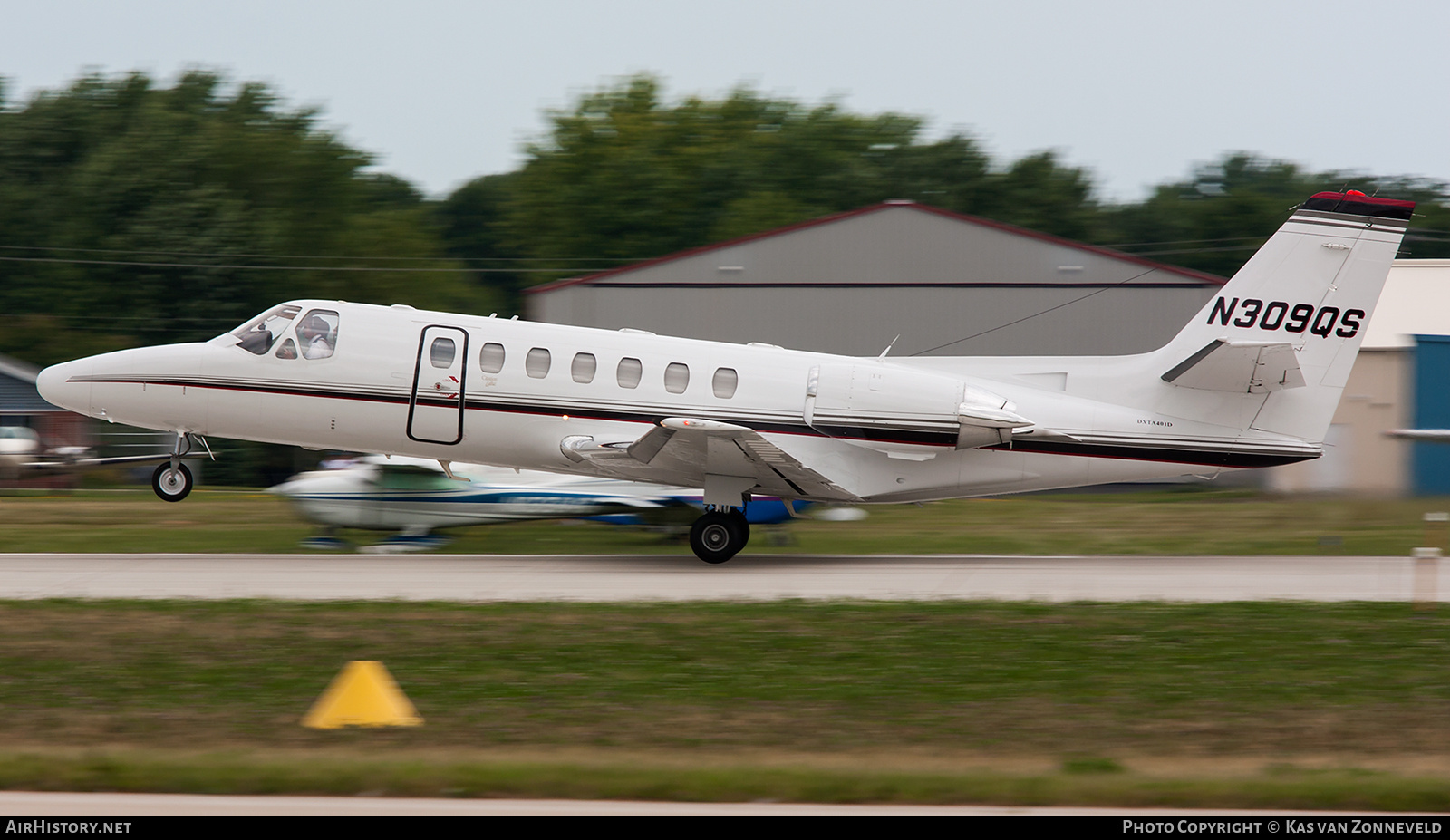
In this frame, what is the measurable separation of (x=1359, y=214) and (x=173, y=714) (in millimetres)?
14798

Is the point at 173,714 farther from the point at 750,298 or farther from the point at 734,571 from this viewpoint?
the point at 750,298

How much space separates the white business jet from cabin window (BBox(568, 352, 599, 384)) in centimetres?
2

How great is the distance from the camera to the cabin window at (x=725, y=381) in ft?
57.4

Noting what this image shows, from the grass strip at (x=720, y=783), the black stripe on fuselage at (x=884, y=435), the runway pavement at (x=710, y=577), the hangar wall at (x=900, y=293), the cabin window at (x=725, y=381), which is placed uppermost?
the hangar wall at (x=900, y=293)

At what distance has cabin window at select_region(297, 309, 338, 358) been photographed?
17594 millimetres

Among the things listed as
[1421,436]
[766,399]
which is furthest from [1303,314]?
[766,399]

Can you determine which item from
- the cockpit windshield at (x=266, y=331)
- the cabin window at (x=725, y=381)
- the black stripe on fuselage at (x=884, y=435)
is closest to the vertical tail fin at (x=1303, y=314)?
the black stripe on fuselage at (x=884, y=435)

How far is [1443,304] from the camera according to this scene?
33750mm

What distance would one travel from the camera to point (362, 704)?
367 inches

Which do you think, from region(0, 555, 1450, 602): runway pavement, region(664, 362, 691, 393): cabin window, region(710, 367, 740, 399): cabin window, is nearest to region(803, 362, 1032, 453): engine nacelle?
region(710, 367, 740, 399): cabin window

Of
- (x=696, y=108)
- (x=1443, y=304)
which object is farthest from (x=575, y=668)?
(x=696, y=108)

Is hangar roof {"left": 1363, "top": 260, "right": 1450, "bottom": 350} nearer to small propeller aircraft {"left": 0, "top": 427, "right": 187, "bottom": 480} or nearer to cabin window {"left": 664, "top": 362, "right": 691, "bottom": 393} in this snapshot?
cabin window {"left": 664, "top": 362, "right": 691, "bottom": 393}

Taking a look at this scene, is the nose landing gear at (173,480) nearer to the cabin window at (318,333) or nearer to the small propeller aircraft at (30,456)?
the cabin window at (318,333)

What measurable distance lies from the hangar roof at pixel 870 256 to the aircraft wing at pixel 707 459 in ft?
57.6
